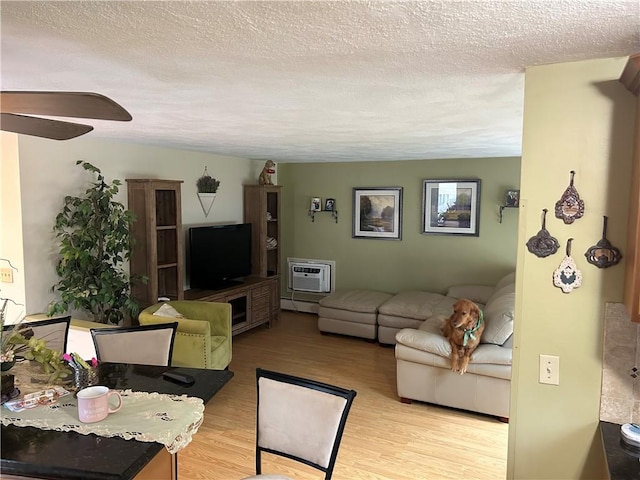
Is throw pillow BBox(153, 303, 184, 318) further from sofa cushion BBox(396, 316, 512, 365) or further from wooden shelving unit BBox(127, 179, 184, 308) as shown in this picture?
sofa cushion BBox(396, 316, 512, 365)

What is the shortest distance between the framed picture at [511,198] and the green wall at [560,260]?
3997mm

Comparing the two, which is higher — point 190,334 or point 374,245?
point 374,245

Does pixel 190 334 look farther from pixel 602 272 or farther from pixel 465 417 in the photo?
pixel 602 272

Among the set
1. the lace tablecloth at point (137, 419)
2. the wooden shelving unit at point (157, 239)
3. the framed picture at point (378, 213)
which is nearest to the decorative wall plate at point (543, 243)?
the lace tablecloth at point (137, 419)

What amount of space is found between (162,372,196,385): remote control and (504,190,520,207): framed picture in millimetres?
4512

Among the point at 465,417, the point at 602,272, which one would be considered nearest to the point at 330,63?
the point at 602,272

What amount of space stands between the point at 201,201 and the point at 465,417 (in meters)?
3.57

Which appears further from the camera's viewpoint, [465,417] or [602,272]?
[465,417]

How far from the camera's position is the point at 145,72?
1.76 meters

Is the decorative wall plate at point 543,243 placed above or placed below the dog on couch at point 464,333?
above

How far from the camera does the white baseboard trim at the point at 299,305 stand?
6703mm

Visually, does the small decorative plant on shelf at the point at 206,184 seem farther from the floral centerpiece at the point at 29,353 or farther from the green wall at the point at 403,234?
the floral centerpiece at the point at 29,353

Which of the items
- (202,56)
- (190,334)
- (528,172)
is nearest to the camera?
(202,56)

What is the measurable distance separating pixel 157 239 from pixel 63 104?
10.8 feet
